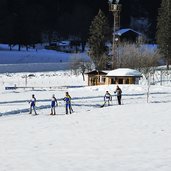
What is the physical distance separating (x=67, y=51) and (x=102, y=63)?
24857mm

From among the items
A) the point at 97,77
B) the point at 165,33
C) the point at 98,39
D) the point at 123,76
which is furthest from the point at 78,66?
the point at 123,76

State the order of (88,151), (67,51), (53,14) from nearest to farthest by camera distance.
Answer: (88,151) < (67,51) < (53,14)

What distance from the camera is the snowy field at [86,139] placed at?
1306cm

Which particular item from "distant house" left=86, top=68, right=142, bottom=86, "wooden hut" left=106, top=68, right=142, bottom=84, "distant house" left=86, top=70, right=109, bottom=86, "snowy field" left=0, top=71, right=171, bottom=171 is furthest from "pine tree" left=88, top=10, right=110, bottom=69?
"snowy field" left=0, top=71, right=171, bottom=171

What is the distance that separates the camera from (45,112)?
27250mm

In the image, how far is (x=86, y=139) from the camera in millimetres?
17031

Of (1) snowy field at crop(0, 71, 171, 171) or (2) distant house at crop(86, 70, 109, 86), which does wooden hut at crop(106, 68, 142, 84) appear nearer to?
(2) distant house at crop(86, 70, 109, 86)

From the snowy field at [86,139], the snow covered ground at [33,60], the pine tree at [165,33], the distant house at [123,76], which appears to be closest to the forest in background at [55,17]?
the snow covered ground at [33,60]

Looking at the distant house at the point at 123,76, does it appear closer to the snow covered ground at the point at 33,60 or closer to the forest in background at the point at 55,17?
the snow covered ground at the point at 33,60

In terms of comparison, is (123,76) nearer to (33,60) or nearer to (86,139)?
(86,139)

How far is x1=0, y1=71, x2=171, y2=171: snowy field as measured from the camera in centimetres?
1306

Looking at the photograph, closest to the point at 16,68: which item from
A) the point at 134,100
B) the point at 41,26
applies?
the point at 41,26

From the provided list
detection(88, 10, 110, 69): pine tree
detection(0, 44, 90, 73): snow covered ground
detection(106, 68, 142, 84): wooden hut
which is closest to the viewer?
detection(106, 68, 142, 84): wooden hut

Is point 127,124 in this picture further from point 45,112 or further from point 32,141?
point 45,112
